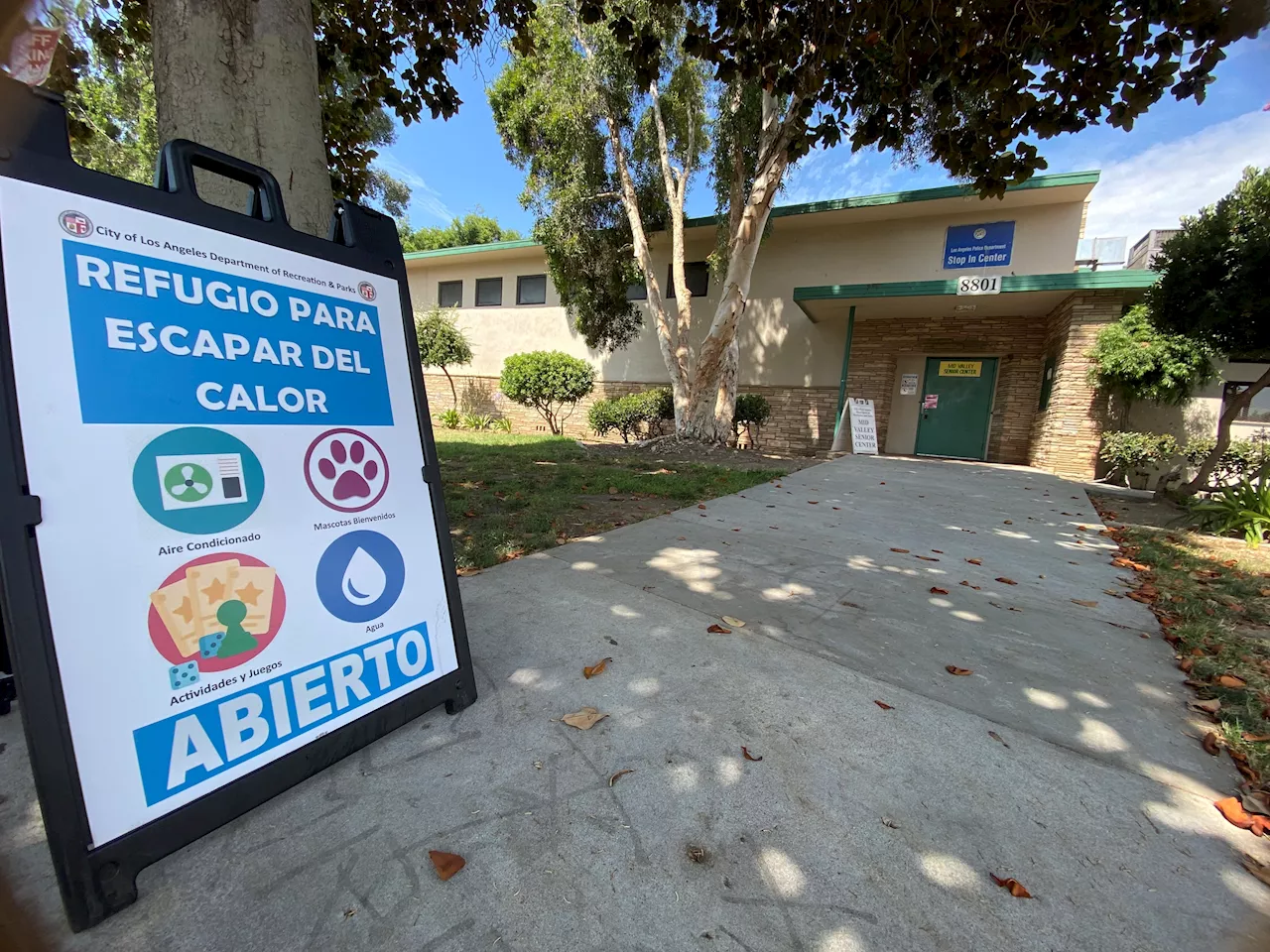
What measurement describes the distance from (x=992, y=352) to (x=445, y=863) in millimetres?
14069

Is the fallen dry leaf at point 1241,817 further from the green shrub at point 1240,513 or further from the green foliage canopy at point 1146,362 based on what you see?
the green foliage canopy at point 1146,362

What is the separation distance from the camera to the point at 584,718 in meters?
1.95

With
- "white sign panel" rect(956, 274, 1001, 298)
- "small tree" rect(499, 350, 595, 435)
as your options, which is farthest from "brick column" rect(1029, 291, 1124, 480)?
"small tree" rect(499, 350, 595, 435)

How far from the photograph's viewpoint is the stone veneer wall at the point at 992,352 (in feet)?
38.2

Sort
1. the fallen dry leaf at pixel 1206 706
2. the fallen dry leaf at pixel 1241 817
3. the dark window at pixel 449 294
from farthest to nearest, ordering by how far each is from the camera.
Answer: the dark window at pixel 449 294 → the fallen dry leaf at pixel 1206 706 → the fallen dry leaf at pixel 1241 817

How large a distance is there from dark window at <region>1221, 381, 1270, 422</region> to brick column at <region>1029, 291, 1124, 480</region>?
1909 millimetres

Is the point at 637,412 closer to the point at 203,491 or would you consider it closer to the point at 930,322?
the point at 930,322

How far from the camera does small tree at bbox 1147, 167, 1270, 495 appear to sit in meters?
6.06

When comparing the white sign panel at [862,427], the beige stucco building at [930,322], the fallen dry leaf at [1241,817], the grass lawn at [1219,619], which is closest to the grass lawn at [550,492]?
the fallen dry leaf at [1241,817]

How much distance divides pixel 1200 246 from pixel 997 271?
4955mm

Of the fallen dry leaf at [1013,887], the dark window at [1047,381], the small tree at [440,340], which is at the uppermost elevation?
the small tree at [440,340]

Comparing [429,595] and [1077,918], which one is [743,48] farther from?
[1077,918]

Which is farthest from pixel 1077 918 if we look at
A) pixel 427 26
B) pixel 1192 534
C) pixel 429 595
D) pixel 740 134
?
pixel 740 134

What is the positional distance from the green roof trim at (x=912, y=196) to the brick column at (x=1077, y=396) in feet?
7.26
